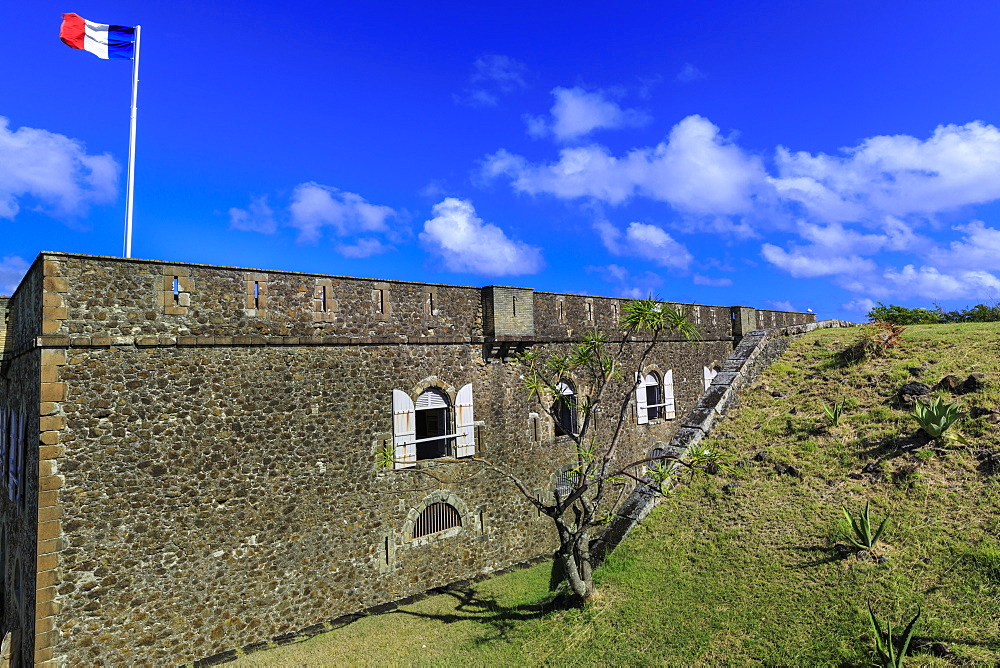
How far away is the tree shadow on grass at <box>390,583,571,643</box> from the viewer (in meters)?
8.03

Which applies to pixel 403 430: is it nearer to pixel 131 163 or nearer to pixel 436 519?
pixel 436 519

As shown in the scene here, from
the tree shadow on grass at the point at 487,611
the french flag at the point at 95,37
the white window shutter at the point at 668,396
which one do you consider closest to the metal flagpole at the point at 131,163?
the french flag at the point at 95,37

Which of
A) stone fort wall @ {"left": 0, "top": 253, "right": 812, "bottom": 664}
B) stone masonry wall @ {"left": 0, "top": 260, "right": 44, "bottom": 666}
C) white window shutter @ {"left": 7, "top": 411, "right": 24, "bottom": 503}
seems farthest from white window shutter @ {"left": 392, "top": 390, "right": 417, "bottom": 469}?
white window shutter @ {"left": 7, "top": 411, "right": 24, "bottom": 503}

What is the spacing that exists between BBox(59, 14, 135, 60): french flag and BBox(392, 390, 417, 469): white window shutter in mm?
9677

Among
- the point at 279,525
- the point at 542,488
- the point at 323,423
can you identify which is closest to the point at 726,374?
the point at 542,488

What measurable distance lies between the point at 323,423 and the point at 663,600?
6.80 m

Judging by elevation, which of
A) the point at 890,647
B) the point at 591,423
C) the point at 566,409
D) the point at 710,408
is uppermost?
the point at 710,408

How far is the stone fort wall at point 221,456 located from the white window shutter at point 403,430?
193 millimetres

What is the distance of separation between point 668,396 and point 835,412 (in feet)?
29.1

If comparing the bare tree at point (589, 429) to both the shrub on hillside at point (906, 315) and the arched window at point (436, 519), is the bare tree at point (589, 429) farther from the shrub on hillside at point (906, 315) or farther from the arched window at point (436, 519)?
the shrub on hillside at point (906, 315)

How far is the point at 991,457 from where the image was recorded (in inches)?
276

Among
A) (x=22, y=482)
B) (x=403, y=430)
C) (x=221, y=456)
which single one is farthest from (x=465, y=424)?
(x=22, y=482)

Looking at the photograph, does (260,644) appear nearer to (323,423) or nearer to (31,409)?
(323,423)

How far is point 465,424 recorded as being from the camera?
12.0 m
